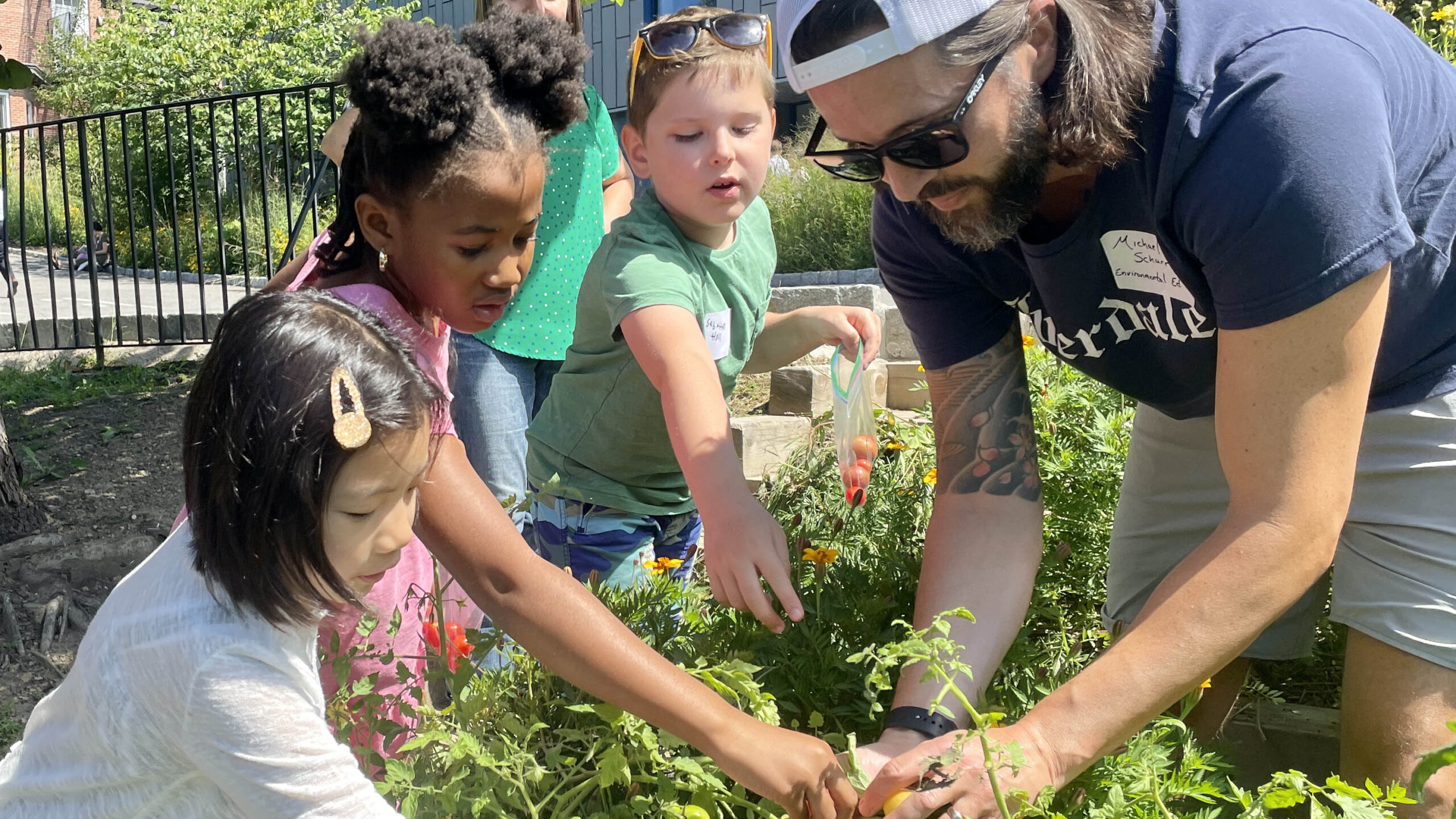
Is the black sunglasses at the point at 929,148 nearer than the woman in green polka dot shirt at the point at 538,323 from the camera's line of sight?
Yes

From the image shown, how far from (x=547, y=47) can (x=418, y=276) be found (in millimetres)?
A: 507

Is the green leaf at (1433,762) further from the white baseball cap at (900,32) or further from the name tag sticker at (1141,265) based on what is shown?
the white baseball cap at (900,32)

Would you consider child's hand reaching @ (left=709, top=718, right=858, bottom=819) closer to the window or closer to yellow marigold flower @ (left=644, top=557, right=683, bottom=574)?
yellow marigold flower @ (left=644, top=557, right=683, bottom=574)

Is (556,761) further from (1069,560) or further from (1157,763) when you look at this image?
(1069,560)

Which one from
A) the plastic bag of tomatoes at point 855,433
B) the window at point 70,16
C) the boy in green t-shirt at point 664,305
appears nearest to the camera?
the plastic bag of tomatoes at point 855,433

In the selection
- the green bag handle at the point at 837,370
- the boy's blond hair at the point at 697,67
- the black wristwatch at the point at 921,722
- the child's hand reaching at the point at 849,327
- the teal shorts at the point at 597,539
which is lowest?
the teal shorts at the point at 597,539

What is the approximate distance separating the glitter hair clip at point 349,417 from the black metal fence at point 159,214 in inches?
190

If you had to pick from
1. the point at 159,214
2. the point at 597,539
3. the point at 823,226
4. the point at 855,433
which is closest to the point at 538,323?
the point at 597,539

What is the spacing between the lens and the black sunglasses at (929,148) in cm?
164

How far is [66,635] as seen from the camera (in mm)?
3475

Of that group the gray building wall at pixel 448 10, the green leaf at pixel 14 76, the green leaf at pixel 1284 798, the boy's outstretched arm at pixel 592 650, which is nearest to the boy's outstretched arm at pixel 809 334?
the boy's outstretched arm at pixel 592 650

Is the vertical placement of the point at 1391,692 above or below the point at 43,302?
above

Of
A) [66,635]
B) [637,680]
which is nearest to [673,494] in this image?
[637,680]

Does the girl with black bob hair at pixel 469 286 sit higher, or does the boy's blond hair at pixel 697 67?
the boy's blond hair at pixel 697 67
